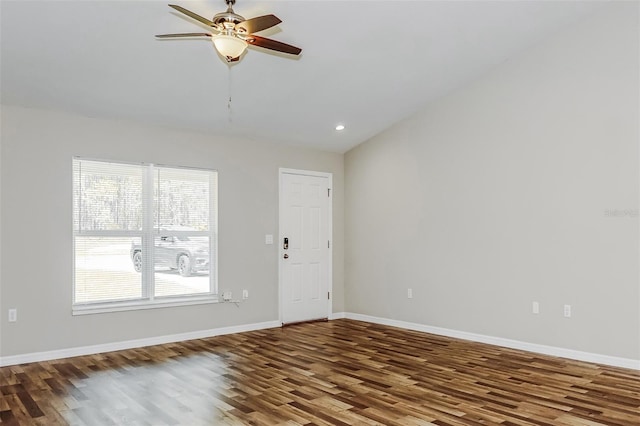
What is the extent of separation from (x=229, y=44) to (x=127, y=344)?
11.8 feet

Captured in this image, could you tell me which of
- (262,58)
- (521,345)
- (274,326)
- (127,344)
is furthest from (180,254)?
(521,345)

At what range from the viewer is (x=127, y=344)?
5332 millimetres

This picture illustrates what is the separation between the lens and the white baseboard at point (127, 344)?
15.5ft

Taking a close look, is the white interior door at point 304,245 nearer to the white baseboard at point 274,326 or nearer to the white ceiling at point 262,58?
the white baseboard at point 274,326

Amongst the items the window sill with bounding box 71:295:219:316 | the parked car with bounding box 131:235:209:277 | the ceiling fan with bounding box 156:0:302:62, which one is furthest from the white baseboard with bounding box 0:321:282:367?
the ceiling fan with bounding box 156:0:302:62

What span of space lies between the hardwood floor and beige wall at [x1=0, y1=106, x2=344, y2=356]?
361 millimetres

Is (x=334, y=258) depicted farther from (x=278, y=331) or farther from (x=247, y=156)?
(x=247, y=156)

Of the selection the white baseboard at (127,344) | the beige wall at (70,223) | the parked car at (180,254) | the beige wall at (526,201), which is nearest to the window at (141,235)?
the parked car at (180,254)

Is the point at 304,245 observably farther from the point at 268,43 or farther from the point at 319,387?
the point at 268,43

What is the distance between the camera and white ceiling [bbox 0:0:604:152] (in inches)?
151

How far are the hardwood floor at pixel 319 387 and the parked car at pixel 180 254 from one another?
93 cm

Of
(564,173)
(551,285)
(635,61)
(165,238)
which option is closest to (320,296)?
(165,238)

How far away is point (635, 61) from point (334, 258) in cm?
448

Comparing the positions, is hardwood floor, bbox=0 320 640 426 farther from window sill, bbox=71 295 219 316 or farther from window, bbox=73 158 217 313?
window, bbox=73 158 217 313
